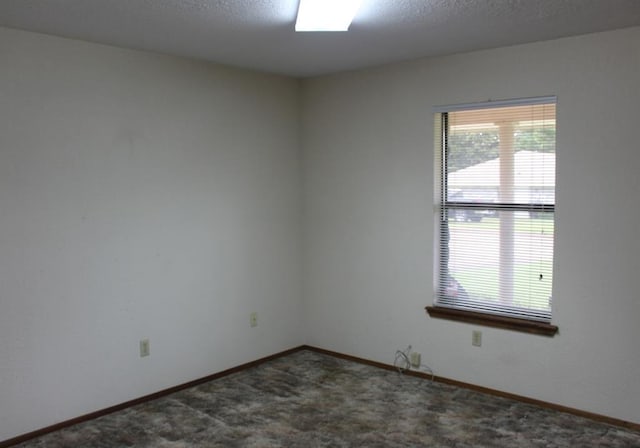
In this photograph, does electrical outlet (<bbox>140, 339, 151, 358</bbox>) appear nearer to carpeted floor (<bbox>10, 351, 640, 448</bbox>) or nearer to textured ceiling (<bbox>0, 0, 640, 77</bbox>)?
carpeted floor (<bbox>10, 351, 640, 448</bbox>)

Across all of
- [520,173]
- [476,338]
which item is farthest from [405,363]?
[520,173]

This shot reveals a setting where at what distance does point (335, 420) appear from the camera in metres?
3.57

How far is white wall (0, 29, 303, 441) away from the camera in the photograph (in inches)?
129

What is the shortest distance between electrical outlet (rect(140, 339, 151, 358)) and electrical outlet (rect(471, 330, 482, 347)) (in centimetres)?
227

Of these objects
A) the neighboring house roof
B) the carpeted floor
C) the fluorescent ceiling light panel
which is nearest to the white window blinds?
the neighboring house roof

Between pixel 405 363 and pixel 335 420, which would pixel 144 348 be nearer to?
pixel 335 420

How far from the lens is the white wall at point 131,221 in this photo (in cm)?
329

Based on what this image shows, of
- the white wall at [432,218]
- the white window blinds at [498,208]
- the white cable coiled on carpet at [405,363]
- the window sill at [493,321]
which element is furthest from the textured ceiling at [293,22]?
the white cable coiled on carpet at [405,363]

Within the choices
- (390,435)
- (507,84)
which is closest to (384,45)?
(507,84)

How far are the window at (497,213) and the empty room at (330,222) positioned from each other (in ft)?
0.05

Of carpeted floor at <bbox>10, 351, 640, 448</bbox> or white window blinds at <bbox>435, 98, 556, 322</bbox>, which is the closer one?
carpeted floor at <bbox>10, 351, 640, 448</bbox>

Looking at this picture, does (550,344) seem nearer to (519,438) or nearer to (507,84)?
(519,438)

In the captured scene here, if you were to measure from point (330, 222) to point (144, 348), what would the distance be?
1838mm

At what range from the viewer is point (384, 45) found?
3.71 meters
